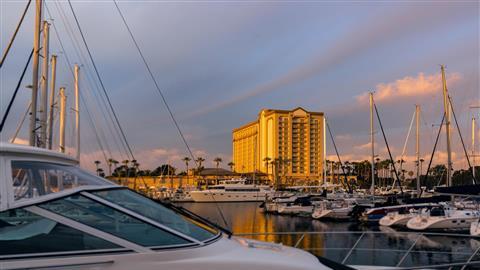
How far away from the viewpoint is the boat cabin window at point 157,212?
3.14 m

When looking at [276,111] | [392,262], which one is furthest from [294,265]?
[276,111]

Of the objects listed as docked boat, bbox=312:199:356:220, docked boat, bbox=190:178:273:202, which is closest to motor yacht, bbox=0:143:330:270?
docked boat, bbox=312:199:356:220

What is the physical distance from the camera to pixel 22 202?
2.74m

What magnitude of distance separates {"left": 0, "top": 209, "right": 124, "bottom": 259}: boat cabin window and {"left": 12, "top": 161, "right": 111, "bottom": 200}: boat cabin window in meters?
0.15

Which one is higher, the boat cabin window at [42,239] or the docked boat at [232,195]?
the boat cabin window at [42,239]

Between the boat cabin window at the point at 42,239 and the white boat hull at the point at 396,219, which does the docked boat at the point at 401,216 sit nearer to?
the white boat hull at the point at 396,219

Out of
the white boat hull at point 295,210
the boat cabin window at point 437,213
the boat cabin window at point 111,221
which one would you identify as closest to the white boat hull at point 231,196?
the white boat hull at point 295,210

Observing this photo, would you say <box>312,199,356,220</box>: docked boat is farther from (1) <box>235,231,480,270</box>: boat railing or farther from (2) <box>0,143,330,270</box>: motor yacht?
(2) <box>0,143,330,270</box>: motor yacht

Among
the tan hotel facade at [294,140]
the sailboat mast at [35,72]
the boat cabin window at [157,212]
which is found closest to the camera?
the boat cabin window at [157,212]

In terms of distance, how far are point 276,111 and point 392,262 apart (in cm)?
14397

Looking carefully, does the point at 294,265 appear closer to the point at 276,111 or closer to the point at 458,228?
the point at 458,228

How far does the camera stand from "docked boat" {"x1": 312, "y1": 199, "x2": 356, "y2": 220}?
134 feet

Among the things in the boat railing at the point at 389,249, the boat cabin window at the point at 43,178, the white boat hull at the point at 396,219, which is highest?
the boat cabin window at the point at 43,178

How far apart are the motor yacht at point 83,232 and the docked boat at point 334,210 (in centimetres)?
3901
